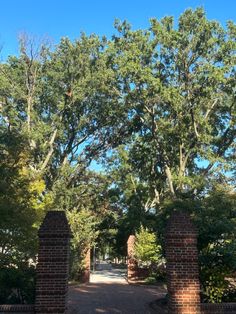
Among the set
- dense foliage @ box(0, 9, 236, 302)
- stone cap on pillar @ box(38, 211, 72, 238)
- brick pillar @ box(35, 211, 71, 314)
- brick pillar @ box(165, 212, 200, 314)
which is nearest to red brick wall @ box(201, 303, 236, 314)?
A: brick pillar @ box(165, 212, 200, 314)

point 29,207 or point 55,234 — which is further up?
point 29,207

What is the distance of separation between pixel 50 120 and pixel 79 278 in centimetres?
1414

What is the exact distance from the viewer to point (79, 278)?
27094 mm

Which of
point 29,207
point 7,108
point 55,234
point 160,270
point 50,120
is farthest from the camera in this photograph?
point 50,120

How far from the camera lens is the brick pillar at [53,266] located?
9.37 m

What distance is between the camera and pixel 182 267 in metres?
9.90

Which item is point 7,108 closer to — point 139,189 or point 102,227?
point 139,189

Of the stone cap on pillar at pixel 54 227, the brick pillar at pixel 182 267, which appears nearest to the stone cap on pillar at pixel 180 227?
the brick pillar at pixel 182 267

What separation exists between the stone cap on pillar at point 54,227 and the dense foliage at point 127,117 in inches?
348

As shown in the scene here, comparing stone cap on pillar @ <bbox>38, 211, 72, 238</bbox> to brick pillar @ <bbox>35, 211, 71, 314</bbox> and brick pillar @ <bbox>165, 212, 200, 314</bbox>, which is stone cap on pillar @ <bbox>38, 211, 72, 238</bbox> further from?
brick pillar @ <bbox>165, 212, 200, 314</bbox>

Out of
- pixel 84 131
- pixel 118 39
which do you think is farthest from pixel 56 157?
pixel 118 39

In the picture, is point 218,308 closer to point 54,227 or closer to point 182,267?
point 182,267

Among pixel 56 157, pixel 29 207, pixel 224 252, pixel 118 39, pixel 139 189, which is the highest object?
pixel 118 39

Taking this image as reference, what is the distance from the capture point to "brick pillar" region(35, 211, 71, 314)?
937 centimetres
